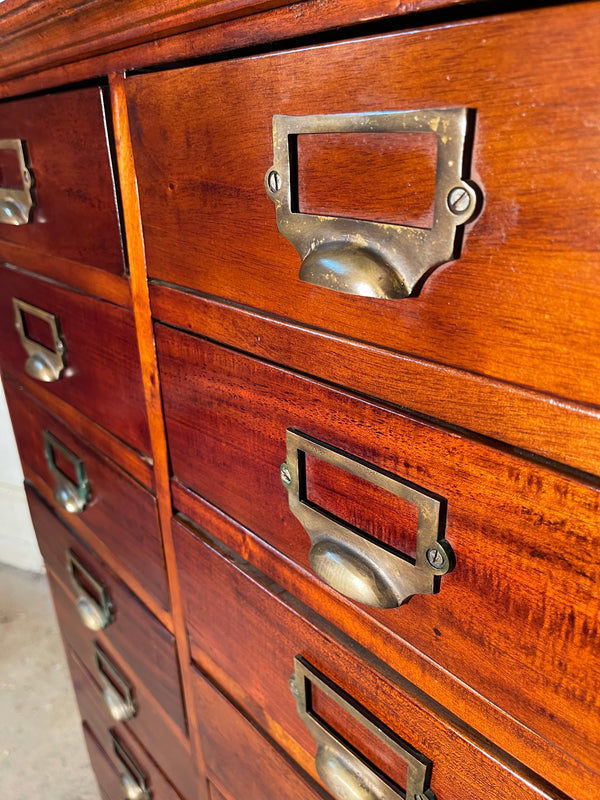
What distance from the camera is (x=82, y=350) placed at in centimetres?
66

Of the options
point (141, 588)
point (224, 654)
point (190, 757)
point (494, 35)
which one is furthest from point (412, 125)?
point (190, 757)

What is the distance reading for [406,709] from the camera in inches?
16.3

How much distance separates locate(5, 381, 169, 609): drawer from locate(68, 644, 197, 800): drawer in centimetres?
24

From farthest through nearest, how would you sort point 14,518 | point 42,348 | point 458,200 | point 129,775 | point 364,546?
1. point 14,518
2. point 129,775
3. point 42,348
4. point 364,546
5. point 458,200

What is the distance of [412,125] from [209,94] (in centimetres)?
17

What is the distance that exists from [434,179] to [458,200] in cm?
2

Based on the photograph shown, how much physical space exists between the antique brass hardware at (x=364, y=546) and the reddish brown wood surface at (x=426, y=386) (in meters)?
0.05

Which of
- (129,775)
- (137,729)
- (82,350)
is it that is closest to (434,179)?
(82,350)

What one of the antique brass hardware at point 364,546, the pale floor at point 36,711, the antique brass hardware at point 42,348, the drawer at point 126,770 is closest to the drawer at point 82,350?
the antique brass hardware at point 42,348

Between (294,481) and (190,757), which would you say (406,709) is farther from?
(190,757)

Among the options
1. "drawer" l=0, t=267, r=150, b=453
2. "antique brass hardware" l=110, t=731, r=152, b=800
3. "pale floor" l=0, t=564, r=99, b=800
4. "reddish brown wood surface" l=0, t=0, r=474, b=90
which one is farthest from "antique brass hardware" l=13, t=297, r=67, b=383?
"pale floor" l=0, t=564, r=99, b=800

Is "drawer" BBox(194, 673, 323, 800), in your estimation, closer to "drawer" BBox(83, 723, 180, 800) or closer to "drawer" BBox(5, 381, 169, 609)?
"drawer" BBox(5, 381, 169, 609)

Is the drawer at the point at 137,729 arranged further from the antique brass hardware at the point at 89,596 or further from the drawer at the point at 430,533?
the drawer at the point at 430,533

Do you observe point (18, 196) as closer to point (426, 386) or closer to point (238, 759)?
point (426, 386)
